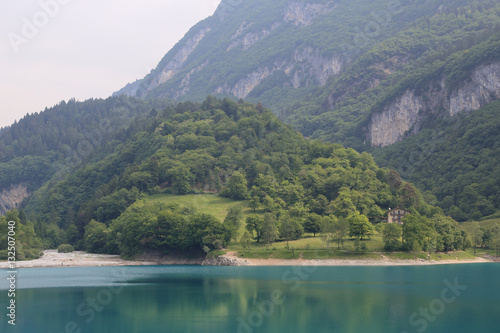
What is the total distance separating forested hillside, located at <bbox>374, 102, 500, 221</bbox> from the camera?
155m

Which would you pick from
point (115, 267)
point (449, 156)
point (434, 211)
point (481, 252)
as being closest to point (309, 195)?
point (434, 211)

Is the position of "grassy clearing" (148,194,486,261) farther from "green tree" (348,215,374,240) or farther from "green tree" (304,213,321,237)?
"green tree" (348,215,374,240)

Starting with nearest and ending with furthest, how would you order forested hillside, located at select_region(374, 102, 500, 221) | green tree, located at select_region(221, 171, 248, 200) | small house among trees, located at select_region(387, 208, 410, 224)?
1. small house among trees, located at select_region(387, 208, 410, 224)
2. green tree, located at select_region(221, 171, 248, 200)
3. forested hillside, located at select_region(374, 102, 500, 221)

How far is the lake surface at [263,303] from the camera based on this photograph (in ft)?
152

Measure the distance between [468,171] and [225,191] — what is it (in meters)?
81.9

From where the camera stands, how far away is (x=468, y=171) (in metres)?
175

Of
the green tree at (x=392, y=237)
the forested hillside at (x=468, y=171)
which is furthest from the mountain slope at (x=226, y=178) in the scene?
the forested hillside at (x=468, y=171)

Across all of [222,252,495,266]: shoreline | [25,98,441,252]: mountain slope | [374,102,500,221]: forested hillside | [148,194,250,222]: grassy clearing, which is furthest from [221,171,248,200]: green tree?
[374,102,500,221]: forested hillside

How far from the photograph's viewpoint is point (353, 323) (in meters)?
46.7

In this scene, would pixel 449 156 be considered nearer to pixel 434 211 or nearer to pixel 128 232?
pixel 434 211

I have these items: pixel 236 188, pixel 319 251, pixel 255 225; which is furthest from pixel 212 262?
pixel 236 188

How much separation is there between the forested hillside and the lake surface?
246 ft

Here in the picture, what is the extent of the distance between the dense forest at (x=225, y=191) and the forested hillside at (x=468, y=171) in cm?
2371

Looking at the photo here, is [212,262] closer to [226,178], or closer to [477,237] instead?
[226,178]
